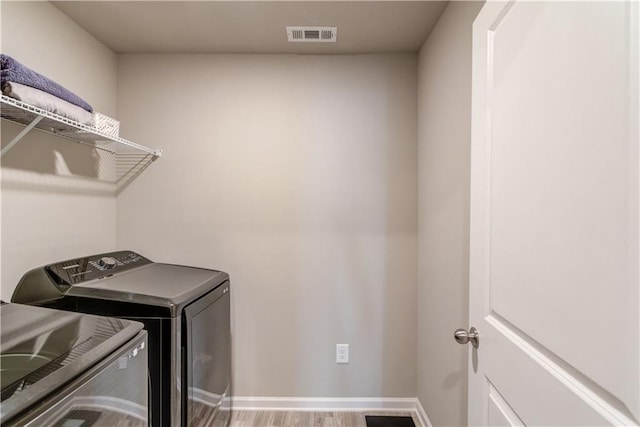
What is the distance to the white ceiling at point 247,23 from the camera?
157 cm

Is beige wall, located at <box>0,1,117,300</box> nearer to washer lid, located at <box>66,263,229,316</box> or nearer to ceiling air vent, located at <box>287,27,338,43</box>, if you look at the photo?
washer lid, located at <box>66,263,229,316</box>

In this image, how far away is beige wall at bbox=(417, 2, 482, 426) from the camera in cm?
140

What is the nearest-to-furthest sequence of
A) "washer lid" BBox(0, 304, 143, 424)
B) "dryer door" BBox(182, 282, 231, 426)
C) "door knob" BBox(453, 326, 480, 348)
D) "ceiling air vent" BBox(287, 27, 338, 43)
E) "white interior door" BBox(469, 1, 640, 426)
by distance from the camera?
"white interior door" BBox(469, 1, 640, 426)
"washer lid" BBox(0, 304, 143, 424)
"door knob" BBox(453, 326, 480, 348)
"dryer door" BBox(182, 282, 231, 426)
"ceiling air vent" BBox(287, 27, 338, 43)

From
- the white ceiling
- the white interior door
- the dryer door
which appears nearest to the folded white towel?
the white ceiling

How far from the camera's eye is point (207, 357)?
156 centimetres

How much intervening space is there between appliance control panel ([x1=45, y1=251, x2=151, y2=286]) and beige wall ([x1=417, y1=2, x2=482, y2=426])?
5.44 feet

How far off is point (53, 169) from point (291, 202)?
48.9 inches

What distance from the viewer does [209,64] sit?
6.72 ft

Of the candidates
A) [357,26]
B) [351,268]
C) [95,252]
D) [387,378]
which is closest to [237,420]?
[387,378]

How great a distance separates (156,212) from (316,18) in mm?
1510

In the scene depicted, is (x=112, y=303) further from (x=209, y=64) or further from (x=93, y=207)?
(x=209, y=64)

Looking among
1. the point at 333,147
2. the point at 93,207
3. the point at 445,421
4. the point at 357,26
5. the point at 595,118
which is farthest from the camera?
the point at 333,147

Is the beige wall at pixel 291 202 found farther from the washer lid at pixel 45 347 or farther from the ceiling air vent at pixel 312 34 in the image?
the washer lid at pixel 45 347

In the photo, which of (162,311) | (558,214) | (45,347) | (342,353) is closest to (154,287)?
(162,311)
